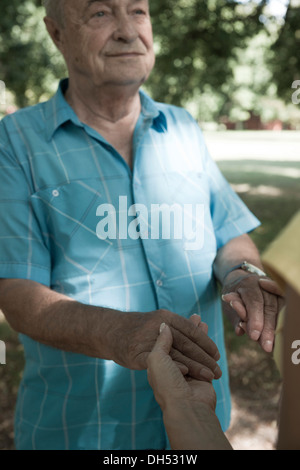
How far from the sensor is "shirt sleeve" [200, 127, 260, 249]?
86.4 inches

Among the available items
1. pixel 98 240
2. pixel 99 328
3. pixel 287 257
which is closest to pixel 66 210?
pixel 98 240

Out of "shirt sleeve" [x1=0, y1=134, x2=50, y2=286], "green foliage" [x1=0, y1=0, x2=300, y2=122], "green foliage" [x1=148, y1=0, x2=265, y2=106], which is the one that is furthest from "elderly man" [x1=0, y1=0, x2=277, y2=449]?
"green foliage" [x1=148, y1=0, x2=265, y2=106]

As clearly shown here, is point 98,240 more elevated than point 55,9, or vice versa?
point 55,9

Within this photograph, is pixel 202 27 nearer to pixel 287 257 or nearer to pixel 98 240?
pixel 98 240

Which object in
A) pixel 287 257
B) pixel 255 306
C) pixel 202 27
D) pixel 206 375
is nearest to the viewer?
pixel 287 257

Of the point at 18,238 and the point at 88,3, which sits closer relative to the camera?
the point at 18,238

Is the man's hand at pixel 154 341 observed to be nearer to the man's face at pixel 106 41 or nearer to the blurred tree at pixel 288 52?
the man's face at pixel 106 41

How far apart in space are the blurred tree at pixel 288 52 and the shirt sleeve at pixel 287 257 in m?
8.14

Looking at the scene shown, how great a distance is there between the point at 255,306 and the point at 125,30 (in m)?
1.22

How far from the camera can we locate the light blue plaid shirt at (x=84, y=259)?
1.86 meters

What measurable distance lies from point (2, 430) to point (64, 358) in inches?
88.5

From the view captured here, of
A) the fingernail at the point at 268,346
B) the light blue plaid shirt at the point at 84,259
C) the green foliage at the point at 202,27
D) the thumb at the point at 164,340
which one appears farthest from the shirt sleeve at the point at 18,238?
the green foliage at the point at 202,27

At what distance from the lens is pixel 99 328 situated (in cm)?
156
